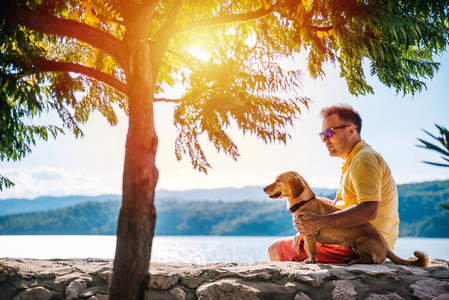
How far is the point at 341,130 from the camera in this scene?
4629 mm

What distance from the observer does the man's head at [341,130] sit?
182 inches

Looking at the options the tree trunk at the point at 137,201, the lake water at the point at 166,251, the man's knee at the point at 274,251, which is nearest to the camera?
the tree trunk at the point at 137,201

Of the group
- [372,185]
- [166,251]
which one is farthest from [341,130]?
[166,251]

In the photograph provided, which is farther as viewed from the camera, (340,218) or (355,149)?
(355,149)

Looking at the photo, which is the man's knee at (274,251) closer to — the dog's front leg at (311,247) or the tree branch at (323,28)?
the dog's front leg at (311,247)

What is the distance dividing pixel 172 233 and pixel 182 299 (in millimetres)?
147518

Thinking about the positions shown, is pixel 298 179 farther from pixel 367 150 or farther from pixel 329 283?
pixel 329 283

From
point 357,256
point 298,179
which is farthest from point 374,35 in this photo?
point 357,256

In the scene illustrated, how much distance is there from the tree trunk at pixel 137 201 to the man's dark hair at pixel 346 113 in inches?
103

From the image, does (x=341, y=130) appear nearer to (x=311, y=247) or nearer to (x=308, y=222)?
(x=308, y=222)

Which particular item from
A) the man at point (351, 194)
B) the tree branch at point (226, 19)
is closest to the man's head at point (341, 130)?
the man at point (351, 194)

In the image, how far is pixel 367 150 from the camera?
4.21 metres

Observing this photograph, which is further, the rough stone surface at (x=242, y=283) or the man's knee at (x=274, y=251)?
the man's knee at (x=274, y=251)

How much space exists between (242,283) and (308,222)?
113 cm
